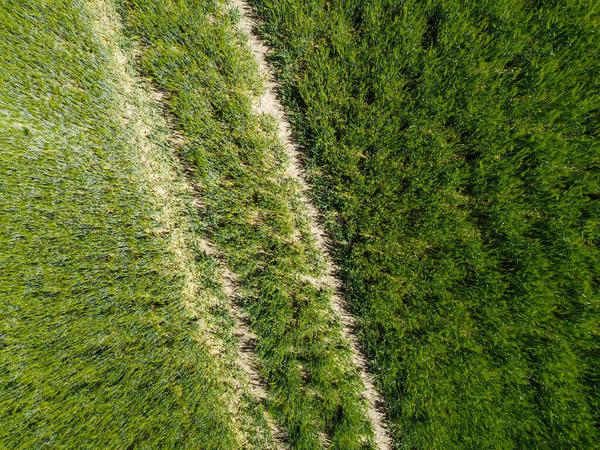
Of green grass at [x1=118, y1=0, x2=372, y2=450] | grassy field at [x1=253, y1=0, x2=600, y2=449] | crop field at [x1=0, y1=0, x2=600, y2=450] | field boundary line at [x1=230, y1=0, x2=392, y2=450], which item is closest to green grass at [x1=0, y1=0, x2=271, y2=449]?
crop field at [x1=0, y1=0, x2=600, y2=450]

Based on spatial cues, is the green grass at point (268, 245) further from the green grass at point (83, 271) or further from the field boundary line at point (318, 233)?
the green grass at point (83, 271)

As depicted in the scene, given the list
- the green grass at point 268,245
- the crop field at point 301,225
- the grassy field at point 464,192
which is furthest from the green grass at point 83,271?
the grassy field at point 464,192

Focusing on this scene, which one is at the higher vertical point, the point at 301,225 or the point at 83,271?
the point at 301,225

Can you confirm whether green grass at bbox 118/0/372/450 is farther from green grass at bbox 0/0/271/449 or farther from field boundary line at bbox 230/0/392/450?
green grass at bbox 0/0/271/449

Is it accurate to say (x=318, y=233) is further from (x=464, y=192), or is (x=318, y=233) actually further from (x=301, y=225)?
(x=464, y=192)

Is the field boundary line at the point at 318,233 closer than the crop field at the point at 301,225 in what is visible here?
No

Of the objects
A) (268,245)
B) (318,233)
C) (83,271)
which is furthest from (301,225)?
(83,271)

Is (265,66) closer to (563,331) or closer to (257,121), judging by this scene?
(257,121)
